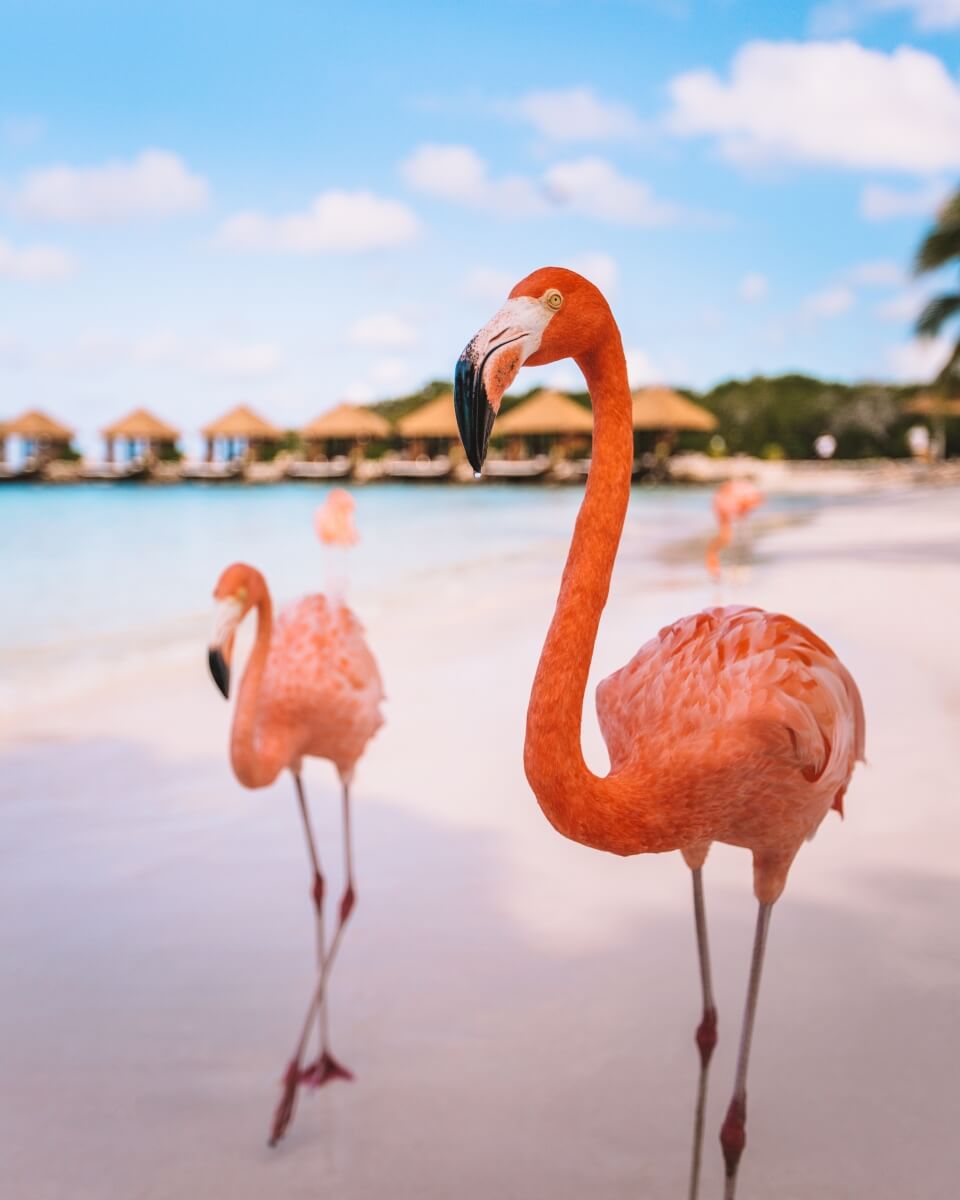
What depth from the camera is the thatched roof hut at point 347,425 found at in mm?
49562

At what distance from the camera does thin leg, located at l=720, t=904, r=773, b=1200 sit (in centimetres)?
175

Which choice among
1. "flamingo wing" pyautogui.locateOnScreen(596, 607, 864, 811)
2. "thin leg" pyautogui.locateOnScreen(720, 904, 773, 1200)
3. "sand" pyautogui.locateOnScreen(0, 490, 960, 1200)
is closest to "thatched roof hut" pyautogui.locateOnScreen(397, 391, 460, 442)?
"sand" pyautogui.locateOnScreen(0, 490, 960, 1200)

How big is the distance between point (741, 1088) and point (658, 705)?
2.22ft

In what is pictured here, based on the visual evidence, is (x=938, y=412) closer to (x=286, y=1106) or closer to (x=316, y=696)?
(x=316, y=696)

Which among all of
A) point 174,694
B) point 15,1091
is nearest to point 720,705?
point 15,1091

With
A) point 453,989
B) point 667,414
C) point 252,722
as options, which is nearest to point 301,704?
point 252,722

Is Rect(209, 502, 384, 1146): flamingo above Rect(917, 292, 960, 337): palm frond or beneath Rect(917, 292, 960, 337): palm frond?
beneath

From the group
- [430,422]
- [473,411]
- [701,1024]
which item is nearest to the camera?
[473,411]

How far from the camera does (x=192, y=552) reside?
64.5 ft

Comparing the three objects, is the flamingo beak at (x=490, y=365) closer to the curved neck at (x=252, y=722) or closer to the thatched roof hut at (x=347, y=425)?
the curved neck at (x=252, y=722)

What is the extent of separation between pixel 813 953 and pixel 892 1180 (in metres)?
0.82

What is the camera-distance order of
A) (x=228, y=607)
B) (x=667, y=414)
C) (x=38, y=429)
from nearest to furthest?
(x=228, y=607), (x=667, y=414), (x=38, y=429)

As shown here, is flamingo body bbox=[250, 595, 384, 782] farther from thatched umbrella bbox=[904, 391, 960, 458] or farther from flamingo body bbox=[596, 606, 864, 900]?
thatched umbrella bbox=[904, 391, 960, 458]

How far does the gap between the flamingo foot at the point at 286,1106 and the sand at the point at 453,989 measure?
3 cm
